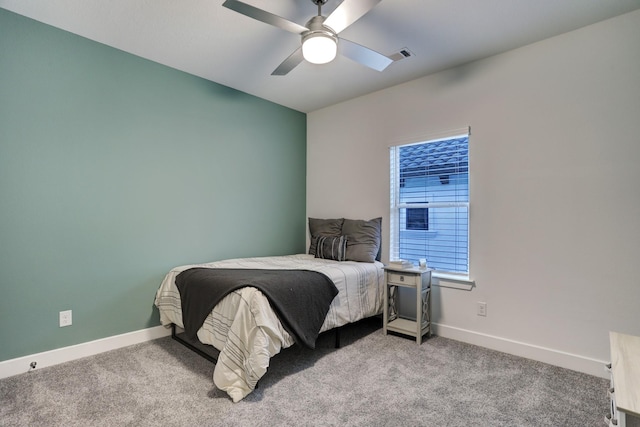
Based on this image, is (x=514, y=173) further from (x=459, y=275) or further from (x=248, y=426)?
(x=248, y=426)

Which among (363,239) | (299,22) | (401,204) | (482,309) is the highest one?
(299,22)

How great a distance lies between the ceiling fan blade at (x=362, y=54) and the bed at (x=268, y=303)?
1.66m

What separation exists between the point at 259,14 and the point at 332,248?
234 cm

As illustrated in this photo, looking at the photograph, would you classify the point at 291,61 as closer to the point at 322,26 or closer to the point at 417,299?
the point at 322,26

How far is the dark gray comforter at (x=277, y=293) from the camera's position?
7.23 ft

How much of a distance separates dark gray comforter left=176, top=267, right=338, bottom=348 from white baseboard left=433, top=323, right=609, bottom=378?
1.24m

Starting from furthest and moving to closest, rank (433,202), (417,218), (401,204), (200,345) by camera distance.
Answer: (401,204)
(417,218)
(433,202)
(200,345)

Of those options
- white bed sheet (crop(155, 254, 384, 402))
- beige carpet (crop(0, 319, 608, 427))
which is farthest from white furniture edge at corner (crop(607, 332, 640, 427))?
white bed sheet (crop(155, 254, 384, 402))

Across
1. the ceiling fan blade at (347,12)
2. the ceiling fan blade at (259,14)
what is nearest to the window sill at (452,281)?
the ceiling fan blade at (347,12)

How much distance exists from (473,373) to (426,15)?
2.55 m

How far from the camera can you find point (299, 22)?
2336 mm

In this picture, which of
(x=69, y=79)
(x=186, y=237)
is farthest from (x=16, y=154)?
(x=186, y=237)

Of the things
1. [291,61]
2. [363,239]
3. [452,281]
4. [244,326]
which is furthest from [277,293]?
[452,281]

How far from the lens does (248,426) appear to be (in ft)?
5.57
